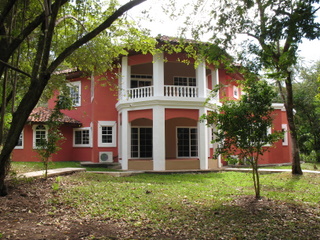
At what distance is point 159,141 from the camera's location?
554 inches

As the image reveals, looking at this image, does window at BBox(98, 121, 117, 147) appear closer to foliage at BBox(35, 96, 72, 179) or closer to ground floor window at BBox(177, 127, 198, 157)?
ground floor window at BBox(177, 127, 198, 157)

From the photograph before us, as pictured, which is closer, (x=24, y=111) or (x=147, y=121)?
(x=24, y=111)

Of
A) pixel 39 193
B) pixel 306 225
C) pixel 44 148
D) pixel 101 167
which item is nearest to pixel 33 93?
pixel 39 193

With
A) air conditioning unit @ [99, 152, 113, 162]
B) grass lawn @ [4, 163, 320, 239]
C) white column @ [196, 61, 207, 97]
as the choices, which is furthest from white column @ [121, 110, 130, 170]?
grass lawn @ [4, 163, 320, 239]

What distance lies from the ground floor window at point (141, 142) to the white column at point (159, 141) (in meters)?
2.66

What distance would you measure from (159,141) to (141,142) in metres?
2.89

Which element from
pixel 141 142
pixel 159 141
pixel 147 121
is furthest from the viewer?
pixel 147 121

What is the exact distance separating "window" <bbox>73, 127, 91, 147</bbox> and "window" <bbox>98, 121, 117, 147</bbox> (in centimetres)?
170

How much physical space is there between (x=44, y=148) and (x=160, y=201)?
191 inches

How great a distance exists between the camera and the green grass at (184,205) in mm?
5441

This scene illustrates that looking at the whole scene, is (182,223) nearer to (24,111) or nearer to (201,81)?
(24,111)

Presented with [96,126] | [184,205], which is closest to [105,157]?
[96,126]

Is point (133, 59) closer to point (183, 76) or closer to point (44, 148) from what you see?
point (183, 76)

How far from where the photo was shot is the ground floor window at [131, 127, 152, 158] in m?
16.6
